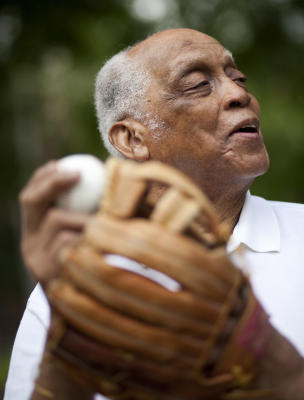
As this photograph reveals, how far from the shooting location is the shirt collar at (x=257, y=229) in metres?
2.21

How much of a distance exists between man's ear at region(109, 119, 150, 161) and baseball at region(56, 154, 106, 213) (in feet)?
3.48

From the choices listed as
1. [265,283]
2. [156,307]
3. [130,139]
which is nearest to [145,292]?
[156,307]

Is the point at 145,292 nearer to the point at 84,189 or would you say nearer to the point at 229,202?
the point at 84,189

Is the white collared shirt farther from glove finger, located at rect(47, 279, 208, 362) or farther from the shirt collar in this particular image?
glove finger, located at rect(47, 279, 208, 362)

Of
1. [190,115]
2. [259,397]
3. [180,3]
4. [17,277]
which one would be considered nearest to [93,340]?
[259,397]

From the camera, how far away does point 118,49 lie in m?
7.62

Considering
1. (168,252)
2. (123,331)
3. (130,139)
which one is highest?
(130,139)

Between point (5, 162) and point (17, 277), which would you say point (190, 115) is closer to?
point (5, 162)

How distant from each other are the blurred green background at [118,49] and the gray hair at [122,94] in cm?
415

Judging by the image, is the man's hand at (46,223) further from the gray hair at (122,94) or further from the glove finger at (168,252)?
the gray hair at (122,94)

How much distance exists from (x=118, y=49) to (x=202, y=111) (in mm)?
5573

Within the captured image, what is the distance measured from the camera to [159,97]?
2.51m

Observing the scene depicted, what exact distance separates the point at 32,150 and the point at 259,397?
9024 millimetres

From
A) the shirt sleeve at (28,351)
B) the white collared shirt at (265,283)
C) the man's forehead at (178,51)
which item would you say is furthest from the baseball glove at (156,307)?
the man's forehead at (178,51)
